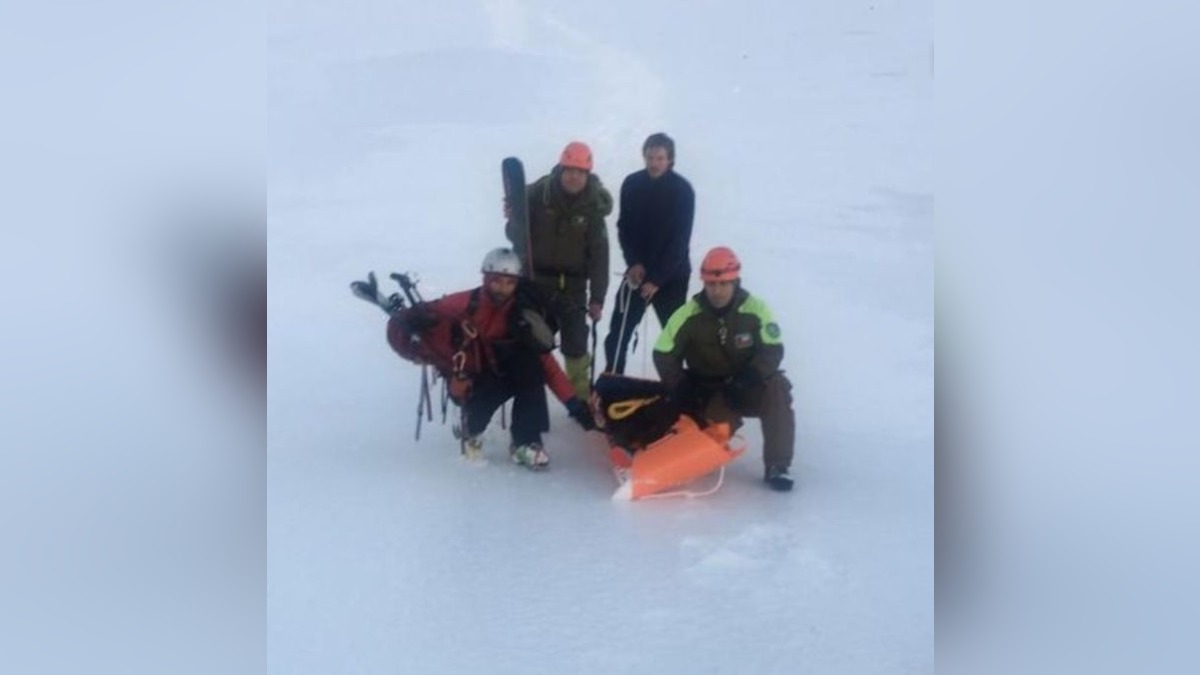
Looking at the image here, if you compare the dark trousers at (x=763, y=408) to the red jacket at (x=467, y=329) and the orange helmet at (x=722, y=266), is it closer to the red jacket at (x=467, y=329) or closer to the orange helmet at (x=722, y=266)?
the orange helmet at (x=722, y=266)

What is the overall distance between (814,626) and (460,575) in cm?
83

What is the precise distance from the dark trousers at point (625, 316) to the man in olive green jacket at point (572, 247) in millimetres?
46

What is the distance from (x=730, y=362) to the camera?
344 cm

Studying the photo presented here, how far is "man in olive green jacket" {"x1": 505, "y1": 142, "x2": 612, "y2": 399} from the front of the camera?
3.42 m

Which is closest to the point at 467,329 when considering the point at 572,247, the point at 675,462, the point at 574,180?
the point at 572,247

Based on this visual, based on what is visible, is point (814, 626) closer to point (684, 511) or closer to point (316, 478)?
point (684, 511)

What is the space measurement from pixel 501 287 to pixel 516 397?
10.8 inches

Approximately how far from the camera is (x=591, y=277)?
352 cm

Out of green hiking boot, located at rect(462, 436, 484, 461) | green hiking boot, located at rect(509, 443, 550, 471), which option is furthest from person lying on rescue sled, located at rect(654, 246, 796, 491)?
green hiking boot, located at rect(462, 436, 484, 461)

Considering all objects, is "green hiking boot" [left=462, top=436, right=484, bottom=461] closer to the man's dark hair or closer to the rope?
the rope

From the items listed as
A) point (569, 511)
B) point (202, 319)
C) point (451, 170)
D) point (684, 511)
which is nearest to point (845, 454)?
point (684, 511)

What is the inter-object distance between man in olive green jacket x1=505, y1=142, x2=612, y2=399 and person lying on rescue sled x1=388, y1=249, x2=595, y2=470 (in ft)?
0.15

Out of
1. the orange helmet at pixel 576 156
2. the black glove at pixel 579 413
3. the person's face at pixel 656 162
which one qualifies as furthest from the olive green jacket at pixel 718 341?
the orange helmet at pixel 576 156

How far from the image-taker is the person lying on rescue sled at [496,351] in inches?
133
